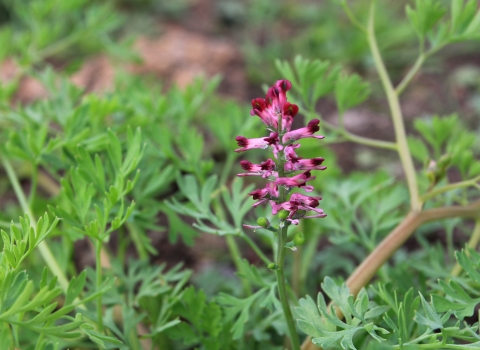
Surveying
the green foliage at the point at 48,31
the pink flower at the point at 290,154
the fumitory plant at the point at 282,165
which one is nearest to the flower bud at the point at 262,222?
the fumitory plant at the point at 282,165

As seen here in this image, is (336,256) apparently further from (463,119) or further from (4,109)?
(463,119)

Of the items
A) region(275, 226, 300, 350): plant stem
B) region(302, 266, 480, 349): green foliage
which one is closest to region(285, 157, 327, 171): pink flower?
region(275, 226, 300, 350): plant stem

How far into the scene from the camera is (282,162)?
82 cm

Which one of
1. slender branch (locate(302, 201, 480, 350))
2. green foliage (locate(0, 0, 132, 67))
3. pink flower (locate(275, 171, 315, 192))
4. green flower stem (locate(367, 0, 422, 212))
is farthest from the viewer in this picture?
green foliage (locate(0, 0, 132, 67))

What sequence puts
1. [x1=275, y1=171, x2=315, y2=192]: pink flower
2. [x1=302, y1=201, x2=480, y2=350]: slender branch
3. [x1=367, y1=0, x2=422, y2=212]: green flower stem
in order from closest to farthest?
[x1=275, y1=171, x2=315, y2=192]: pink flower, [x1=302, y1=201, x2=480, y2=350]: slender branch, [x1=367, y1=0, x2=422, y2=212]: green flower stem

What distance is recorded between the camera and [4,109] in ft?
5.01

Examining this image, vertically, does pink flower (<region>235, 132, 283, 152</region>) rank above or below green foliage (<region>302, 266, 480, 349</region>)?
above

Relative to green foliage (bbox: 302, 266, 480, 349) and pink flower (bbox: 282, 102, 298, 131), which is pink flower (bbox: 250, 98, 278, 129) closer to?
pink flower (bbox: 282, 102, 298, 131)

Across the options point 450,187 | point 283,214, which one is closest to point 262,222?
point 283,214

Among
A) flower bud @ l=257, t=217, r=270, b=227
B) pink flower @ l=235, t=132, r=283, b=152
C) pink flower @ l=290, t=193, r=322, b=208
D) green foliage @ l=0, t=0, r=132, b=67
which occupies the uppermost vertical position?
green foliage @ l=0, t=0, r=132, b=67

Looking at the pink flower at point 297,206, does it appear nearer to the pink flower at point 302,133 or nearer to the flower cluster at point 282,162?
the flower cluster at point 282,162

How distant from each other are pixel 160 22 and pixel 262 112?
8.03 feet

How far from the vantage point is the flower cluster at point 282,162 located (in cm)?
81

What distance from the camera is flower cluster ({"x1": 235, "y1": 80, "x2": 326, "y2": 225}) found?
0.81 metres
